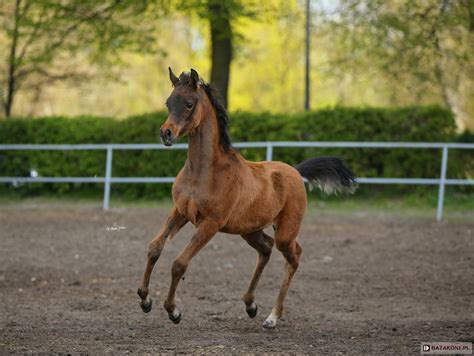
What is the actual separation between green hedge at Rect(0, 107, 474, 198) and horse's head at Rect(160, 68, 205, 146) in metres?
9.90

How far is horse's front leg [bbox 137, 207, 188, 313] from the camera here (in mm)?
6211

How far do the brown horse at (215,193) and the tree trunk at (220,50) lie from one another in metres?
11.8

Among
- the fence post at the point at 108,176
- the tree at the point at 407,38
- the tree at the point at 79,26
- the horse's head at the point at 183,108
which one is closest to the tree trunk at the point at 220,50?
the tree at the point at 79,26

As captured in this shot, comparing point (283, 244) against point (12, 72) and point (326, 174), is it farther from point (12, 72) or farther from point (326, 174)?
point (12, 72)

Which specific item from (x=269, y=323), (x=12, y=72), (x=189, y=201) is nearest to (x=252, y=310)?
(x=269, y=323)

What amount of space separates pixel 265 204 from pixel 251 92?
2668cm

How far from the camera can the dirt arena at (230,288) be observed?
6.20m

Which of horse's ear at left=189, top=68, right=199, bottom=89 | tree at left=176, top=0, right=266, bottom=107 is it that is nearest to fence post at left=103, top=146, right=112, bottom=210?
tree at left=176, top=0, right=266, bottom=107

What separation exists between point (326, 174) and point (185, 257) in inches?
93.4

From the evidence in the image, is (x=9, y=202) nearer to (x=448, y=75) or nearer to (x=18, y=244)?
(x=18, y=244)

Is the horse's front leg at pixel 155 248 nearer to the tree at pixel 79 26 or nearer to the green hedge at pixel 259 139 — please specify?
the green hedge at pixel 259 139

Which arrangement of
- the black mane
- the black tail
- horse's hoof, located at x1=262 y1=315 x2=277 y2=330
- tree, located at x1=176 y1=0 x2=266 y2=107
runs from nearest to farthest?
the black mane, horse's hoof, located at x1=262 y1=315 x2=277 y2=330, the black tail, tree, located at x1=176 y1=0 x2=266 y2=107

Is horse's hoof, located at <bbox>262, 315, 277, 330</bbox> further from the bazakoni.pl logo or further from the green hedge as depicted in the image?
the green hedge

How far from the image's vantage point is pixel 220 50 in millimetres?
19391
